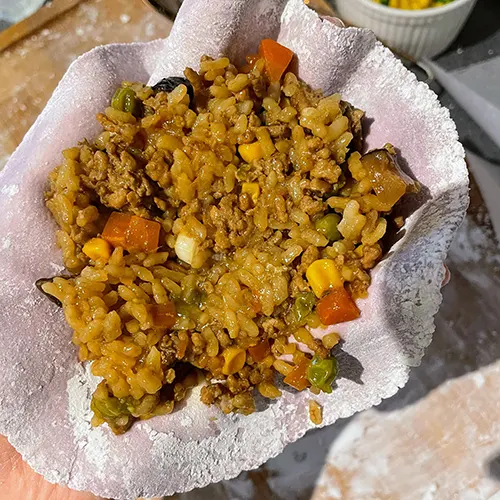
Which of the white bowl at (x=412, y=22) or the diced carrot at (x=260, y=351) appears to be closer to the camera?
the diced carrot at (x=260, y=351)

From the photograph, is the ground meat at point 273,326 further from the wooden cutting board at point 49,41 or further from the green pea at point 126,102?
the wooden cutting board at point 49,41

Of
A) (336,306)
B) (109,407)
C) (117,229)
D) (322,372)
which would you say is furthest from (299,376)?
(117,229)

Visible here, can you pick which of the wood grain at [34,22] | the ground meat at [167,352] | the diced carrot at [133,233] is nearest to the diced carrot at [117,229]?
the diced carrot at [133,233]

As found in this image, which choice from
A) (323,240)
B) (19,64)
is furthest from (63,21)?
A: (323,240)

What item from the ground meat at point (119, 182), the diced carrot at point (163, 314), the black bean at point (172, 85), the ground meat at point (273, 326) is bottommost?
the ground meat at point (273, 326)

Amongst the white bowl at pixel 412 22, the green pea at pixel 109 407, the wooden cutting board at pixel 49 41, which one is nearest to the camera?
the green pea at pixel 109 407

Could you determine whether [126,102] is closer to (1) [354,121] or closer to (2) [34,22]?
(1) [354,121]
